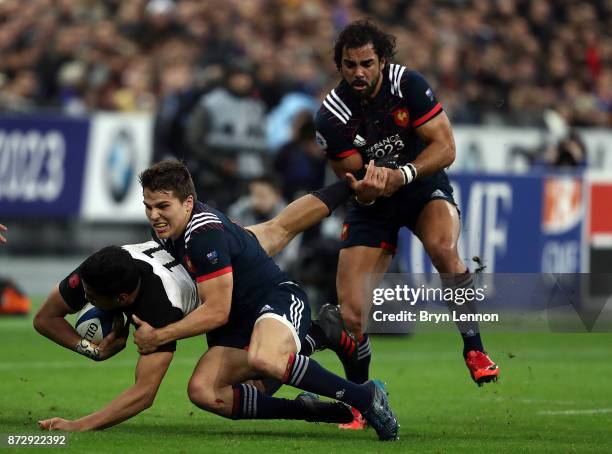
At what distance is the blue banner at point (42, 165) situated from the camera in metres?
18.7

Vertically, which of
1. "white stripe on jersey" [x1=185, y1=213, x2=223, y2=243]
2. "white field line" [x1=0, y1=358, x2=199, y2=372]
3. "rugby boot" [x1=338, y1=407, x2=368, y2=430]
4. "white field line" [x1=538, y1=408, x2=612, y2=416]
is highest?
"white stripe on jersey" [x1=185, y1=213, x2=223, y2=243]

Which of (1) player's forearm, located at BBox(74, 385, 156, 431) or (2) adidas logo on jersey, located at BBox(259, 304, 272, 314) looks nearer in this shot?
(1) player's forearm, located at BBox(74, 385, 156, 431)

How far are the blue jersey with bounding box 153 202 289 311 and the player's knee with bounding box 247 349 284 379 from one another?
50 centimetres

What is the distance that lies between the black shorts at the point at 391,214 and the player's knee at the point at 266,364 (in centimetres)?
190

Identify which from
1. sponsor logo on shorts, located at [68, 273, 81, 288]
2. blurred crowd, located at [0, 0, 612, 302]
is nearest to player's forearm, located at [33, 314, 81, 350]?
sponsor logo on shorts, located at [68, 273, 81, 288]

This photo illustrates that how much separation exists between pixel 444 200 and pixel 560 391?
94.1 inches

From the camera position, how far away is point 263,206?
1605 centimetres

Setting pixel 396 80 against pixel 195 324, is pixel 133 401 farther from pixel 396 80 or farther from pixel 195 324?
pixel 396 80

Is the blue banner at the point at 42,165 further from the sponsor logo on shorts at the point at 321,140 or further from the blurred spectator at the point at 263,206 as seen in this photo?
the sponsor logo on shorts at the point at 321,140

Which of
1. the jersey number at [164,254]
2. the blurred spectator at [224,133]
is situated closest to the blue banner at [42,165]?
the blurred spectator at [224,133]

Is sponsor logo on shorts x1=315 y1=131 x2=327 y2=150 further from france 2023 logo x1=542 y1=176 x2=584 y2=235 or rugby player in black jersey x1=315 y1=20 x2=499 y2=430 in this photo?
france 2023 logo x1=542 y1=176 x2=584 y2=235

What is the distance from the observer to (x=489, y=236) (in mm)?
16266

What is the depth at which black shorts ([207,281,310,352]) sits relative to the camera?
8469 millimetres

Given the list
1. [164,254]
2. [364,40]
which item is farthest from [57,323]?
[364,40]
